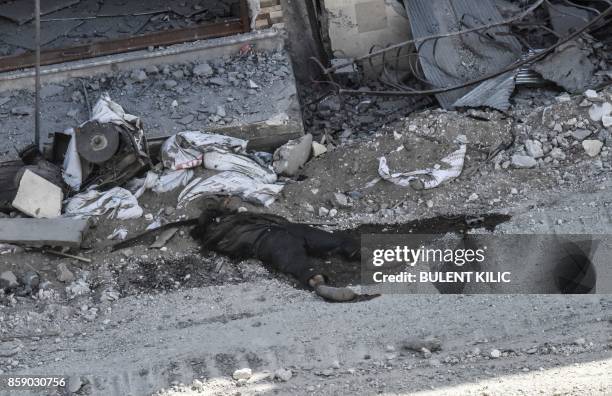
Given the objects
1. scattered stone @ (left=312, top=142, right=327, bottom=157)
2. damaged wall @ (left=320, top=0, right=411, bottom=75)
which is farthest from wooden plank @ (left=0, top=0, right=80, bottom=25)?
scattered stone @ (left=312, top=142, right=327, bottom=157)

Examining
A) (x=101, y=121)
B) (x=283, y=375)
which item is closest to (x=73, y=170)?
(x=101, y=121)

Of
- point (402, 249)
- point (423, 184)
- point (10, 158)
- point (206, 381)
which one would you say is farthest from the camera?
point (10, 158)

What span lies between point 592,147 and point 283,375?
10.6 feet

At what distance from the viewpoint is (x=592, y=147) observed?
708 cm

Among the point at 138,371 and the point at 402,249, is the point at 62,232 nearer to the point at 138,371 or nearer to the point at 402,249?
the point at 138,371

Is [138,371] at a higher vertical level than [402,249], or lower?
lower

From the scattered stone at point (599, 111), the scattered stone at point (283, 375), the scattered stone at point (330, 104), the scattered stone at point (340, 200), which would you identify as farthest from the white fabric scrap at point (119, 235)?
the scattered stone at point (599, 111)

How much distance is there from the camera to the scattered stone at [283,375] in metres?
5.22

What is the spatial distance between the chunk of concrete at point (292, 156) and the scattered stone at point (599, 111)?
2203 mm

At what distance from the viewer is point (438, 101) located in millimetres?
7996

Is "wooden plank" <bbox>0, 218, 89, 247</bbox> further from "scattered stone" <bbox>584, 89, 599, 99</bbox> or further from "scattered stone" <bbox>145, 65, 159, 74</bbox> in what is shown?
"scattered stone" <bbox>584, 89, 599, 99</bbox>

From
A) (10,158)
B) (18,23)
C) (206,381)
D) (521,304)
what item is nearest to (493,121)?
(521,304)

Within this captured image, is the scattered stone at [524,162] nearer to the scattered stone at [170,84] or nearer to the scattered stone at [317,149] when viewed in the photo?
the scattered stone at [317,149]

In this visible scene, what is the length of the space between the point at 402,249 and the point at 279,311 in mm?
1035
